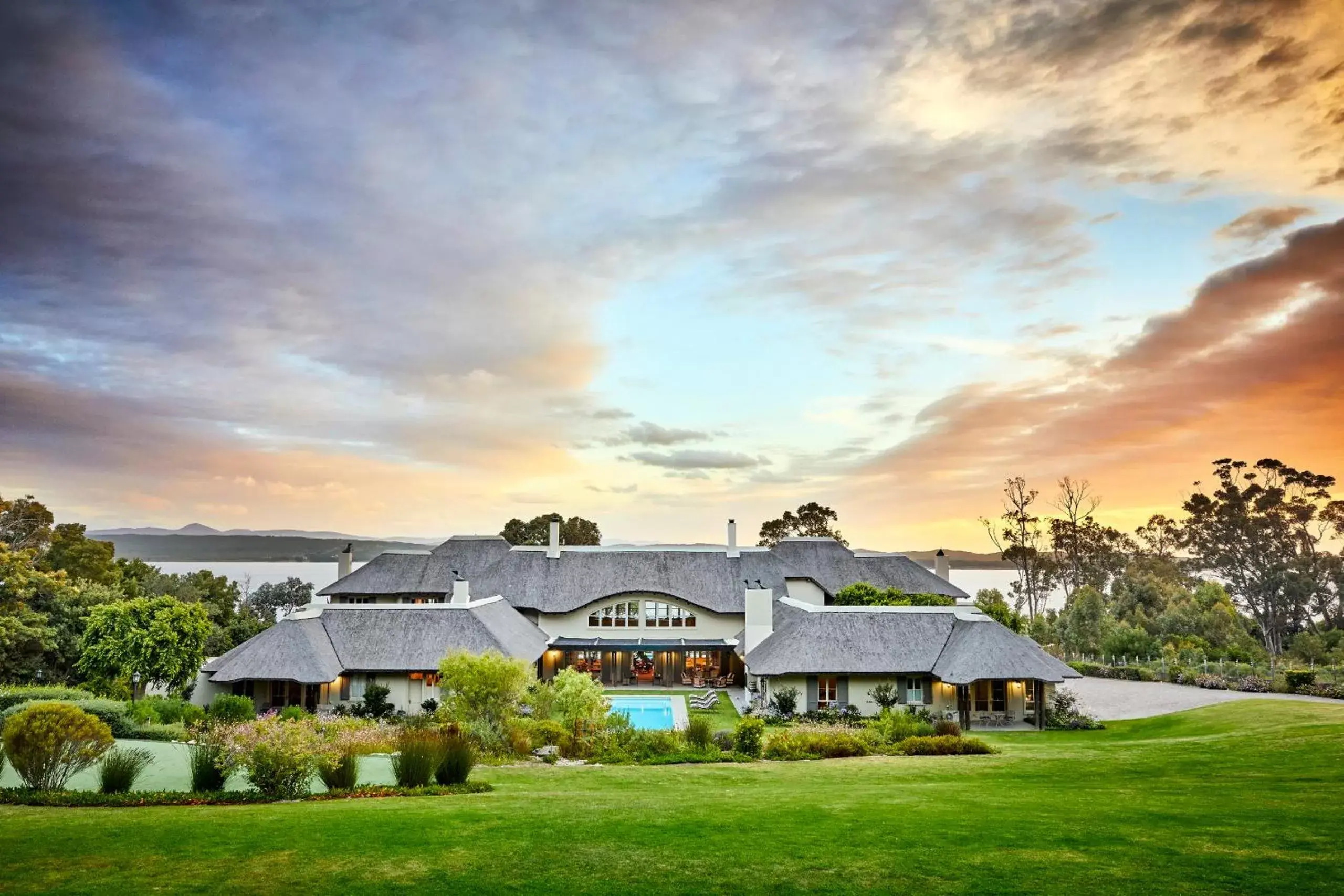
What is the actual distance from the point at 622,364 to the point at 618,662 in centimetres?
1438

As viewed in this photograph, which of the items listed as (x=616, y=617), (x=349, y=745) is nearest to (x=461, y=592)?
(x=616, y=617)

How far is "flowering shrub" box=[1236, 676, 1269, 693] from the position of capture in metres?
29.9

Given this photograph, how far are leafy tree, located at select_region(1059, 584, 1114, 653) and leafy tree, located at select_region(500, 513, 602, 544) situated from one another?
36.5 m

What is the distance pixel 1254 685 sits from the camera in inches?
1190

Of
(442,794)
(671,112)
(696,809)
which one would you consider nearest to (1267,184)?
(671,112)

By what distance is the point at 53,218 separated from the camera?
19.4 metres

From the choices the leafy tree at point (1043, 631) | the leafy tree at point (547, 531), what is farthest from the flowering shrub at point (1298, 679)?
the leafy tree at point (547, 531)

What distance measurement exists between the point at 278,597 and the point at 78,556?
3505 cm

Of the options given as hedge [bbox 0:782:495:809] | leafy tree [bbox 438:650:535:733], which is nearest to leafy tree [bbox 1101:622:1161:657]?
leafy tree [bbox 438:650:535:733]

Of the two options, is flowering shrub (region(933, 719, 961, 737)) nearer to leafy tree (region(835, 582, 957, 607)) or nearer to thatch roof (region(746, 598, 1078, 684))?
thatch roof (region(746, 598, 1078, 684))

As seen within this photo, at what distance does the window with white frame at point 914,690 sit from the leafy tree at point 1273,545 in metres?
31.3

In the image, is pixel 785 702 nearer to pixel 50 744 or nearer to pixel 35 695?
pixel 50 744

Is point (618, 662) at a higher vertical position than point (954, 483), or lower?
lower

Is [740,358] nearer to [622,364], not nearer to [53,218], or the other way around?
[622,364]
